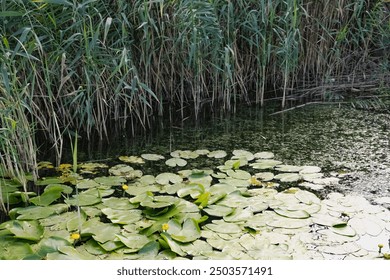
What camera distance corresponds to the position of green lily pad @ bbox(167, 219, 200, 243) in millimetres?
1842

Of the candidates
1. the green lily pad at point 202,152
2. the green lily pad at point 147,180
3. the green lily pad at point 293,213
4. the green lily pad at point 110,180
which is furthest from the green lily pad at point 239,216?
the green lily pad at point 202,152

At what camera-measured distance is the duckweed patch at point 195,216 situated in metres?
1.80

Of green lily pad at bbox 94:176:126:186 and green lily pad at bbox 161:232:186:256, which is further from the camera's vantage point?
green lily pad at bbox 94:176:126:186

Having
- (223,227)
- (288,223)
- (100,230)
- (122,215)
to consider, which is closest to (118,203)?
(122,215)

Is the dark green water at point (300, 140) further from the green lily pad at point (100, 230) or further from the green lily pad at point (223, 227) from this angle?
the green lily pad at point (100, 230)

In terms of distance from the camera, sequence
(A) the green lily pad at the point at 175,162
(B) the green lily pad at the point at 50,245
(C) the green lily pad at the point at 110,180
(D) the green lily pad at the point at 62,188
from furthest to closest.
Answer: (A) the green lily pad at the point at 175,162, (C) the green lily pad at the point at 110,180, (D) the green lily pad at the point at 62,188, (B) the green lily pad at the point at 50,245

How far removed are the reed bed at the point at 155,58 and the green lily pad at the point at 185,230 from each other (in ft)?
2.43

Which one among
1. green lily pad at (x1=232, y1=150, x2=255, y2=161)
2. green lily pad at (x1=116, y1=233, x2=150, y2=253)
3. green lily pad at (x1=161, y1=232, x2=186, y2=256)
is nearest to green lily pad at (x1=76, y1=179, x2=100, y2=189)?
green lily pad at (x1=116, y1=233, x2=150, y2=253)

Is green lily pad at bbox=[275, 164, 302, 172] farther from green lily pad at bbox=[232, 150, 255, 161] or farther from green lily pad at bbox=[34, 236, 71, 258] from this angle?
green lily pad at bbox=[34, 236, 71, 258]

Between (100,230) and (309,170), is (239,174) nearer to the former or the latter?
(309,170)

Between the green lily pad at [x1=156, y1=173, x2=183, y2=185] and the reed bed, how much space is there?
1.74ft

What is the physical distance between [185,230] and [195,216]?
129 mm
